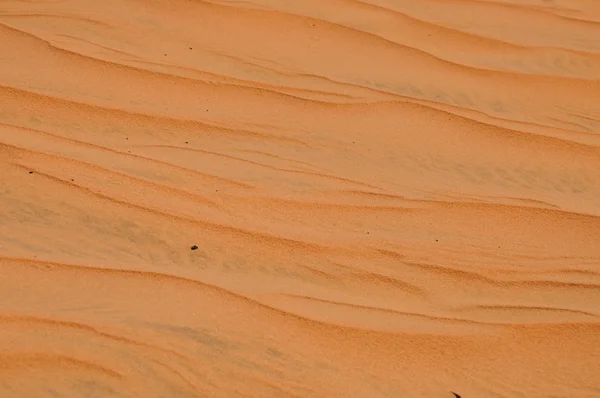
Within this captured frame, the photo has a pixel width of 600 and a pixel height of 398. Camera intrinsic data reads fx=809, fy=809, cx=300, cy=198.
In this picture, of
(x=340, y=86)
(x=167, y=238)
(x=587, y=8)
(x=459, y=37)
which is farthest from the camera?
(x=587, y=8)

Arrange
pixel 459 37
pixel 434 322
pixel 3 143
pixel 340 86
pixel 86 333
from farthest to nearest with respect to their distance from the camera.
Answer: pixel 459 37, pixel 340 86, pixel 3 143, pixel 434 322, pixel 86 333

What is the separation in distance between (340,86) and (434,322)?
953 mm

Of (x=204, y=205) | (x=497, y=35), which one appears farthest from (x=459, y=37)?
(x=204, y=205)

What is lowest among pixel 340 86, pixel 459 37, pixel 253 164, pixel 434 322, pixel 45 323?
pixel 45 323

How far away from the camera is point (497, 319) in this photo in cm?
171

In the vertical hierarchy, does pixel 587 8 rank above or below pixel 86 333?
above

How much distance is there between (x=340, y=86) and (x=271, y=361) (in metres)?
1.07

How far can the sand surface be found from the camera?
1.60 m

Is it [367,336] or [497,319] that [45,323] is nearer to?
[367,336]

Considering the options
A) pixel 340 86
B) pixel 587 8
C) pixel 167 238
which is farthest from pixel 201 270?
pixel 587 8

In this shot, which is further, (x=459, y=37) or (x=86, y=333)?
(x=459, y=37)

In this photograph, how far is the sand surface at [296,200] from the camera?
1604mm

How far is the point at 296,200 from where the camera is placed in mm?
1962

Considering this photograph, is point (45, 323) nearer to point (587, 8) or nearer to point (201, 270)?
point (201, 270)
